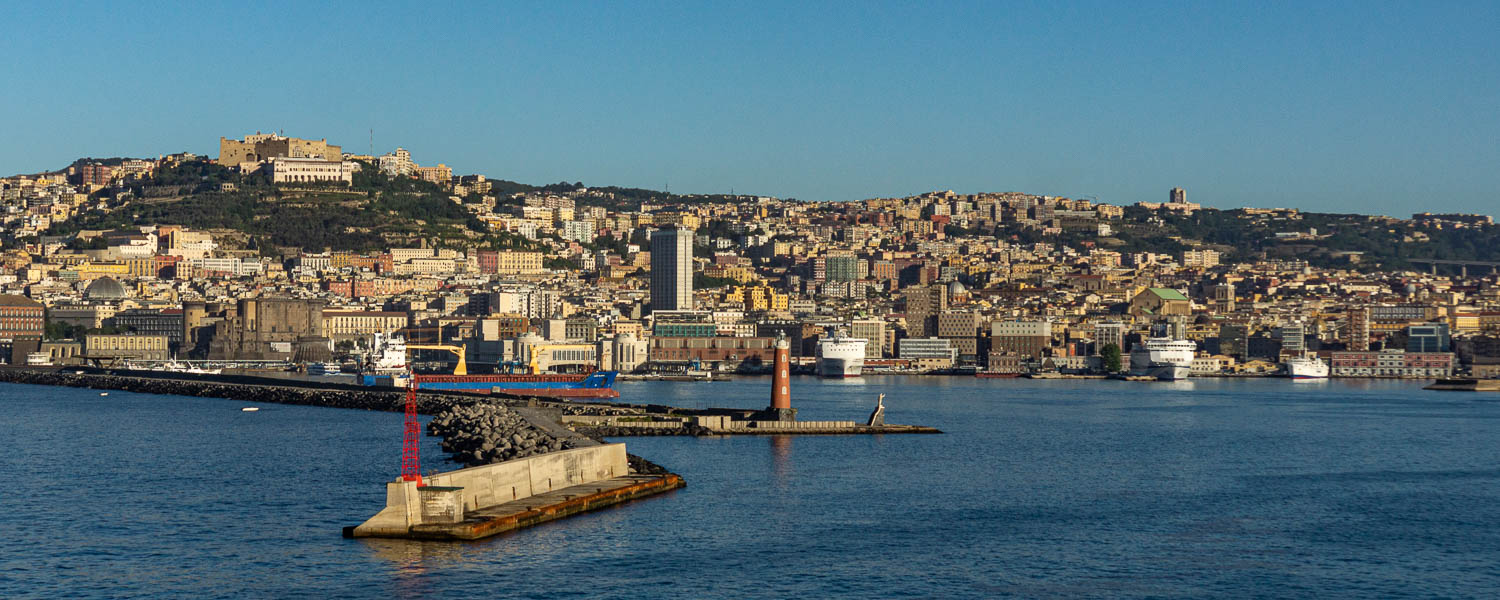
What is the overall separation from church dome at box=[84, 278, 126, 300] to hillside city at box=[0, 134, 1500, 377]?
48cm

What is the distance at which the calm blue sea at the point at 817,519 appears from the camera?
2202 centimetres

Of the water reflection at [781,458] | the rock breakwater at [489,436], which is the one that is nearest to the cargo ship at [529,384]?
the rock breakwater at [489,436]

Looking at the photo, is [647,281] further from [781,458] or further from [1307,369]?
[781,458]

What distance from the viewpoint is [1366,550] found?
25.3 metres

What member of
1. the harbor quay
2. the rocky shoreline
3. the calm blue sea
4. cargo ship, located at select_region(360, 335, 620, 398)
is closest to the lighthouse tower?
the harbor quay

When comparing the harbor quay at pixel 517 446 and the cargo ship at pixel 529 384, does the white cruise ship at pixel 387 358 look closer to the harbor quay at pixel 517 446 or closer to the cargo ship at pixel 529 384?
the cargo ship at pixel 529 384

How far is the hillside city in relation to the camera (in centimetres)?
10481

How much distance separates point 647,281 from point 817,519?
390 ft

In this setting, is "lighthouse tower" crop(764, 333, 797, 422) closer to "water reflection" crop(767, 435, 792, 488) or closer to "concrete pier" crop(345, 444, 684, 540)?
"water reflection" crop(767, 435, 792, 488)

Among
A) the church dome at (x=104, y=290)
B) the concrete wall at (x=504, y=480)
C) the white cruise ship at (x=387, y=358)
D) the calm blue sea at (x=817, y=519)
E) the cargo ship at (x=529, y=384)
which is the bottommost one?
the calm blue sea at (x=817, y=519)

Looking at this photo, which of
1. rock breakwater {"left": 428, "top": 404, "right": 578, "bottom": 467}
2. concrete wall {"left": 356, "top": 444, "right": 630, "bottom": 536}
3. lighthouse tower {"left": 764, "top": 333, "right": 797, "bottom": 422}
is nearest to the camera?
concrete wall {"left": 356, "top": 444, "right": 630, "bottom": 536}

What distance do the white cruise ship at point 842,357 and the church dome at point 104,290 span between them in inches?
1857

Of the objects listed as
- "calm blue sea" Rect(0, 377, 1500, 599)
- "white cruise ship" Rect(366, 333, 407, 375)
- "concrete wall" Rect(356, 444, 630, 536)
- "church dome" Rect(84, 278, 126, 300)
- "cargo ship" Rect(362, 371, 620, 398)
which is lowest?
"calm blue sea" Rect(0, 377, 1500, 599)

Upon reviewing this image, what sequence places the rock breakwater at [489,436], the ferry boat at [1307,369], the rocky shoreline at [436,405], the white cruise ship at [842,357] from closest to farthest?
the rock breakwater at [489,436] → the rocky shoreline at [436,405] → the white cruise ship at [842,357] → the ferry boat at [1307,369]
